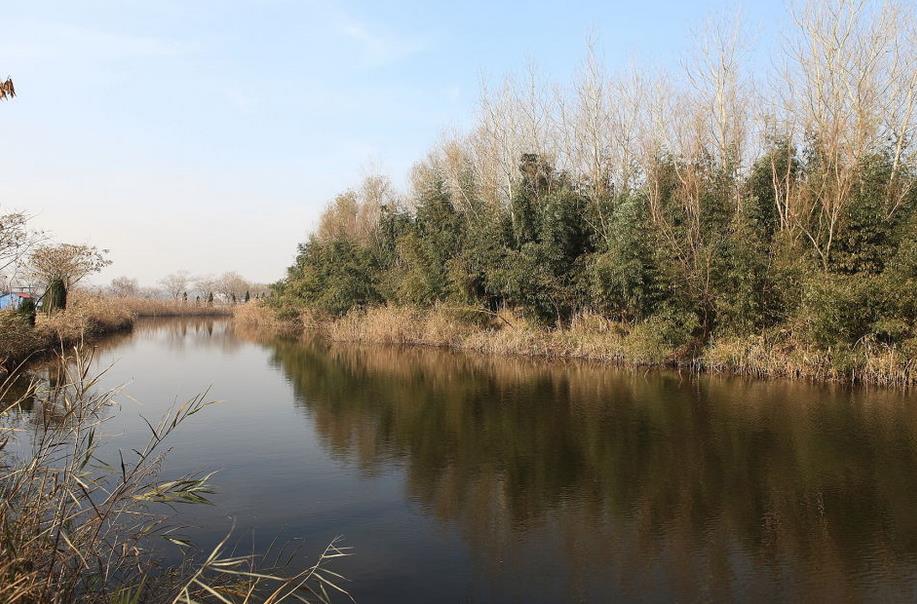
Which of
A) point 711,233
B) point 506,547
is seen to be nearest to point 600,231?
point 711,233

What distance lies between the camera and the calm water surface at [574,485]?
594cm

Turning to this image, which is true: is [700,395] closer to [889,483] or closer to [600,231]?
[889,483]

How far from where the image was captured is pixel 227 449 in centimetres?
1079

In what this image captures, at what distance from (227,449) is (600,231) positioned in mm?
16295

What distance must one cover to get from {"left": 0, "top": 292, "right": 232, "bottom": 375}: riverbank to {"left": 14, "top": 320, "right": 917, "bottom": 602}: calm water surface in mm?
3189

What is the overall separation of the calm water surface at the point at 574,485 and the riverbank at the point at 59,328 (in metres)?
3.19

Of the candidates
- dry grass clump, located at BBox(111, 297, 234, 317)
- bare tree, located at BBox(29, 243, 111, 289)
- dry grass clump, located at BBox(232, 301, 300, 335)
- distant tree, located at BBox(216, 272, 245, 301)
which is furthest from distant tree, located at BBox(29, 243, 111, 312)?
distant tree, located at BBox(216, 272, 245, 301)

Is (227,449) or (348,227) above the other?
(348,227)

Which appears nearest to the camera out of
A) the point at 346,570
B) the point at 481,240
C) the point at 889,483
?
the point at 346,570

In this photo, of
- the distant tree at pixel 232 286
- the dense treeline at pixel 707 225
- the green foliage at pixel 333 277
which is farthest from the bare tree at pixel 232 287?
the dense treeline at pixel 707 225

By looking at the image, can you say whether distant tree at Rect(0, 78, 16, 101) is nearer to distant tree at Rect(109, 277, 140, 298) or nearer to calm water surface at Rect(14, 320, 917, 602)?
calm water surface at Rect(14, 320, 917, 602)

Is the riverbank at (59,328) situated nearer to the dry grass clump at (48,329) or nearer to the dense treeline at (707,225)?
the dry grass clump at (48,329)

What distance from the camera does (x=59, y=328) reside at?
20.8 m

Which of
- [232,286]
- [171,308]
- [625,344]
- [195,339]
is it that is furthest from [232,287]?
[625,344]
